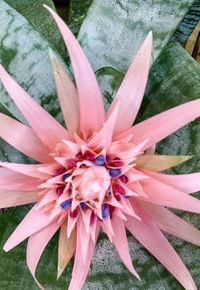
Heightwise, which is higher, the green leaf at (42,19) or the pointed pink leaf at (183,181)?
the green leaf at (42,19)

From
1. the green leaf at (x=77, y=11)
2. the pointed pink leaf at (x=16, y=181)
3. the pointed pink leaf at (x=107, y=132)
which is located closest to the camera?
the pointed pink leaf at (x=107, y=132)

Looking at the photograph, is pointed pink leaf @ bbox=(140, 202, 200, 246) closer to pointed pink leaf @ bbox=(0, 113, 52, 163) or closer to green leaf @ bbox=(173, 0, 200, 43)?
pointed pink leaf @ bbox=(0, 113, 52, 163)

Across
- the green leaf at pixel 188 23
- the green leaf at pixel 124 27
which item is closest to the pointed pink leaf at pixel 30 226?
the green leaf at pixel 124 27

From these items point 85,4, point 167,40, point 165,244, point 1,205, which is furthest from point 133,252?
point 85,4

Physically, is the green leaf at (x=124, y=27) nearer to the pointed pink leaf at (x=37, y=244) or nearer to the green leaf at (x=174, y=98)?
the green leaf at (x=174, y=98)

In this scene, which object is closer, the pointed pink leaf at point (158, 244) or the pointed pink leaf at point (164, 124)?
the pointed pink leaf at point (164, 124)

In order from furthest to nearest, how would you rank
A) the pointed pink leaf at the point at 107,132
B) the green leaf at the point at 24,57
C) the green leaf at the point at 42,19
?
the green leaf at the point at 42,19, the green leaf at the point at 24,57, the pointed pink leaf at the point at 107,132

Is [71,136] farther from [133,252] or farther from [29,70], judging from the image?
[133,252]
